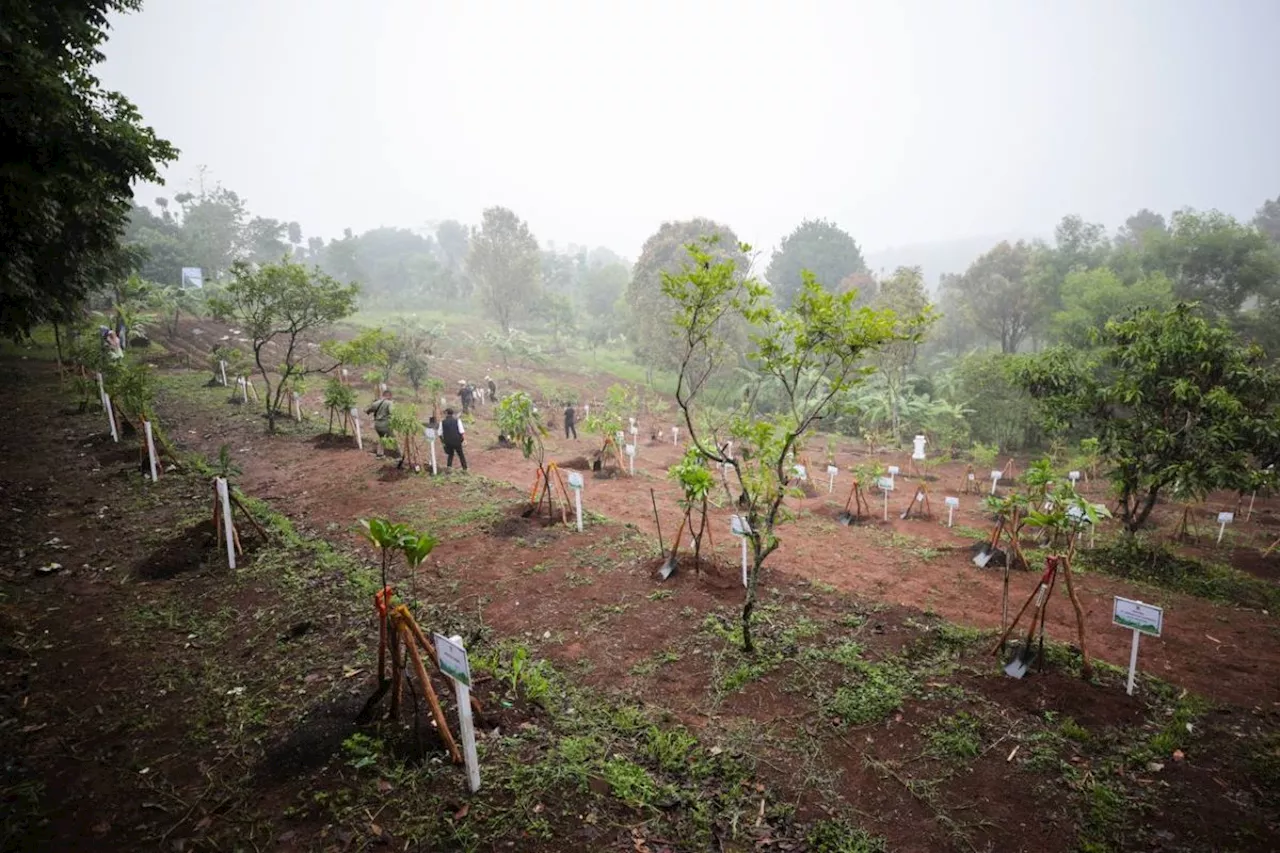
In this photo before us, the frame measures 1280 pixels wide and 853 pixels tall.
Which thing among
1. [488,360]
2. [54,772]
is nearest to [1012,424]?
[54,772]

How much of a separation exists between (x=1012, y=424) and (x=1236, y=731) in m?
24.0

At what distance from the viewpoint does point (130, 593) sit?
24.1ft

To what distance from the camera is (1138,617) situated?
213 inches

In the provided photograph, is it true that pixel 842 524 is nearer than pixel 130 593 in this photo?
No

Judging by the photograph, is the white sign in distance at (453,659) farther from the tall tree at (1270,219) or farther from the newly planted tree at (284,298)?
the tall tree at (1270,219)

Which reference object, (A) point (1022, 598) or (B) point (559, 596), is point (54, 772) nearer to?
(B) point (559, 596)

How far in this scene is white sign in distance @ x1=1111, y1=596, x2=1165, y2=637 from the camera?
531cm

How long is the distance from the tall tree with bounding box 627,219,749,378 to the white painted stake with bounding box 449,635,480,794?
1280 inches

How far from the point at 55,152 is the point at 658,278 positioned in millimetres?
30890

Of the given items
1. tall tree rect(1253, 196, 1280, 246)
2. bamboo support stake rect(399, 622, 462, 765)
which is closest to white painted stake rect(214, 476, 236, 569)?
bamboo support stake rect(399, 622, 462, 765)

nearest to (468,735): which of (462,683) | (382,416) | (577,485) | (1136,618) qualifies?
(462,683)

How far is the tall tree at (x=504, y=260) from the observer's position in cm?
4656

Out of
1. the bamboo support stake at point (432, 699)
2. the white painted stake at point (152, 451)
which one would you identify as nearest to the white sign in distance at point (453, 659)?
the bamboo support stake at point (432, 699)

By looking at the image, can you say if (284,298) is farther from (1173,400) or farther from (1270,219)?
(1270,219)
